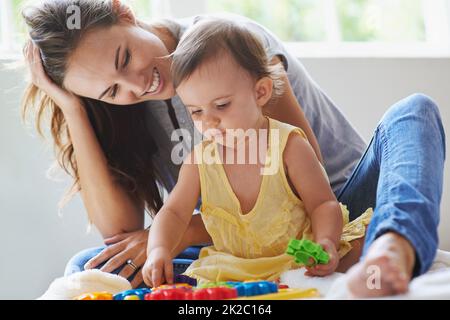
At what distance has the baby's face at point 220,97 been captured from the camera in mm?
962

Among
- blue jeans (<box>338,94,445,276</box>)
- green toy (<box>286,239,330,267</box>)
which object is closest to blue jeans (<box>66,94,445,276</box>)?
blue jeans (<box>338,94,445,276</box>)

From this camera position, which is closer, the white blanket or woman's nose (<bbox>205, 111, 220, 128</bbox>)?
the white blanket

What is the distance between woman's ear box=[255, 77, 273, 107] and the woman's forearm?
327mm

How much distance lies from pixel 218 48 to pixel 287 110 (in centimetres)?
19

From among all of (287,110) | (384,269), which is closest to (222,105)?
(287,110)

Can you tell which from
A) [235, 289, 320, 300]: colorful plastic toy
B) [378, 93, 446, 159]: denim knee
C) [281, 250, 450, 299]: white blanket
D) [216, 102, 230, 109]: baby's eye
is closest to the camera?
[281, 250, 450, 299]: white blanket

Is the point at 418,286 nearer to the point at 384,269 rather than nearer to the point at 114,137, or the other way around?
the point at 384,269

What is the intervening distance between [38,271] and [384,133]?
81cm

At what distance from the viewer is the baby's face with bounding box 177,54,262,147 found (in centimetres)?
96

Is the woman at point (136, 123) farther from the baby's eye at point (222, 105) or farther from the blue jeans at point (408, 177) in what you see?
the baby's eye at point (222, 105)

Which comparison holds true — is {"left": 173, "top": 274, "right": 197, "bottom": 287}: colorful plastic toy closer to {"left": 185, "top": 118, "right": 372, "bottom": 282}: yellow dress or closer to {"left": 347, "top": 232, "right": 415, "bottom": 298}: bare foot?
{"left": 185, "top": 118, "right": 372, "bottom": 282}: yellow dress

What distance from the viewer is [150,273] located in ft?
3.10

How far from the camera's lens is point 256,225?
39.0 inches

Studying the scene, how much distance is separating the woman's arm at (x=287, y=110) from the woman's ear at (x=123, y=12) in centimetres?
25
